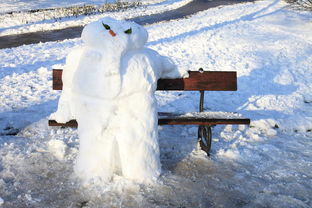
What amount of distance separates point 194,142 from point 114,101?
1811 mm

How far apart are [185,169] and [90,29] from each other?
2.04 meters

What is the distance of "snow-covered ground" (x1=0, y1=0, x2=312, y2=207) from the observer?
13.7ft

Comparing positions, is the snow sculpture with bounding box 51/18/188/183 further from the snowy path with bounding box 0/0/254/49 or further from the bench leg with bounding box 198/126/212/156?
the snowy path with bounding box 0/0/254/49

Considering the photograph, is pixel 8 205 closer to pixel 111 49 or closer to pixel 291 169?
pixel 111 49

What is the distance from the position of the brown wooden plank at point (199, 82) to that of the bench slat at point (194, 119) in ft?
1.21

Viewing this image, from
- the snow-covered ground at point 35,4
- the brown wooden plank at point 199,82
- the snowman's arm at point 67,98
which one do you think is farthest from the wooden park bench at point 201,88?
the snow-covered ground at point 35,4

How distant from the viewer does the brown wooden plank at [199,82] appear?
16.5ft

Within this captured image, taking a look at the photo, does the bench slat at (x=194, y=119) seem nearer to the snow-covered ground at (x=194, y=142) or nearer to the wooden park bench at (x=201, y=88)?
the wooden park bench at (x=201, y=88)

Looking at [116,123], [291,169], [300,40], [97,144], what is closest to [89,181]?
[97,144]

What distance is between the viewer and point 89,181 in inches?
170

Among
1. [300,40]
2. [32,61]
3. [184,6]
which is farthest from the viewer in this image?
[184,6]

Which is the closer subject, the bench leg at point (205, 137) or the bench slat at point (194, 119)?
the bench slat at point (194, 119)

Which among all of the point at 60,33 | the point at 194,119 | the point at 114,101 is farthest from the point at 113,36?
the point at 60,33

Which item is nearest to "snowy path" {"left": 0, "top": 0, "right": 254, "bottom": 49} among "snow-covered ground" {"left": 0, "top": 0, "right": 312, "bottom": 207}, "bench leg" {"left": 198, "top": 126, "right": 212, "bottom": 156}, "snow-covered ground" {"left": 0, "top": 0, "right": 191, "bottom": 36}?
"snow-covered ground" {"left": 0, "top": 0, "right": 191, "bottom": 36}
